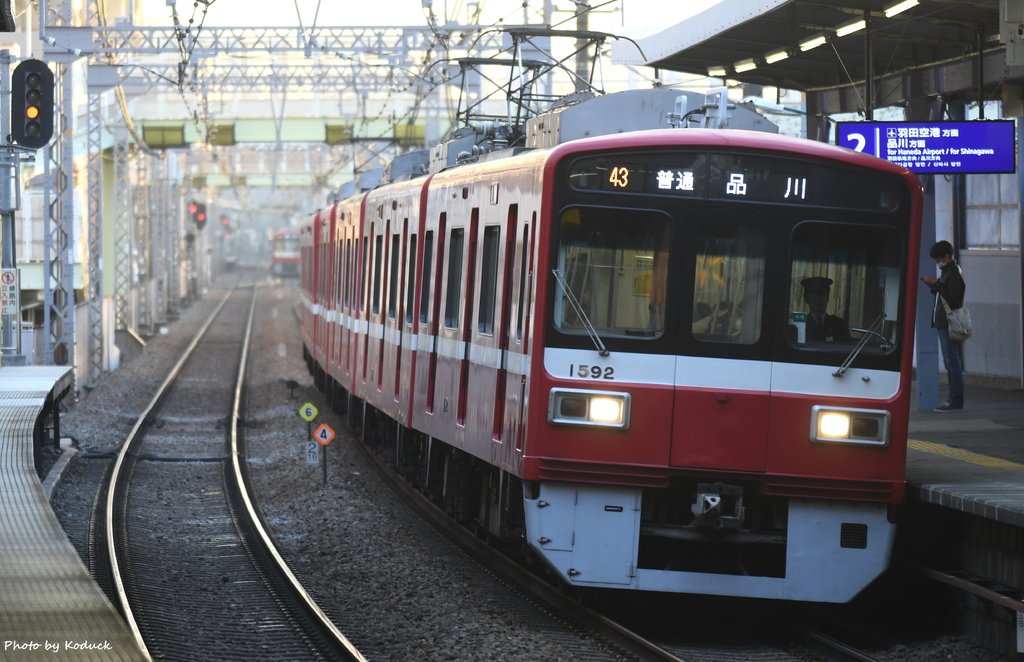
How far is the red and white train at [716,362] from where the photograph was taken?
8141 mm

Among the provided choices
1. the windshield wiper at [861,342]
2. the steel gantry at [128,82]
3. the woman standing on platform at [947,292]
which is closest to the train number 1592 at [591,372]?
the windshield wiper at [861,342]

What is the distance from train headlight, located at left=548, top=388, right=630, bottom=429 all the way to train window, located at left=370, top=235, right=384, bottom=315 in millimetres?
6806

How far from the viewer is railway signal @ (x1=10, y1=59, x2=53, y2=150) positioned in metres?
17.4

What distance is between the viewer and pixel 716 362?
8.19 m

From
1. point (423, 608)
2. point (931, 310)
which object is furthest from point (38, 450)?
point (931, 310)

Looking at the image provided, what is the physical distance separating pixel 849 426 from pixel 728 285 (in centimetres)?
97

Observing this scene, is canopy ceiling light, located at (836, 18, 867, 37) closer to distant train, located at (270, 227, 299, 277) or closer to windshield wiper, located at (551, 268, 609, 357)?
windshield wiper, located at (551, 268, 609, 357)

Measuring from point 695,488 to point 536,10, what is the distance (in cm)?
1352

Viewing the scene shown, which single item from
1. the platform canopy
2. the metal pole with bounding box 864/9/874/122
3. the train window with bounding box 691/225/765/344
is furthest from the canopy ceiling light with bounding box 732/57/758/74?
the train window with bounding box 691/225/765/344

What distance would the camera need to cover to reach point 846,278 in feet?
27.4

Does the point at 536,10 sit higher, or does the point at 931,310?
the point at 536,10

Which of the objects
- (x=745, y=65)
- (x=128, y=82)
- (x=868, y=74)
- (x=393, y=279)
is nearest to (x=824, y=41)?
(x=868, y=74)

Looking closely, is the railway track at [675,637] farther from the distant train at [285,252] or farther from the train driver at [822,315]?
the distant train at [285,252]

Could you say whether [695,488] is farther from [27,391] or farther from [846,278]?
[27,391]
